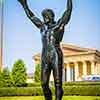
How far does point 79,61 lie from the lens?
2621 inches

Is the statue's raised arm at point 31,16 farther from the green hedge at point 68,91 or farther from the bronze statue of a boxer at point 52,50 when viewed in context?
the green hedge at point 68,91

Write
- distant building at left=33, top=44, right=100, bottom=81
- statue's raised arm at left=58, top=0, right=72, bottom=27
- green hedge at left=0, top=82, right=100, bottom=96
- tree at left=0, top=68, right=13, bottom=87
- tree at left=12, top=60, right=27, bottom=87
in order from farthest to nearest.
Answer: distant building at left=33, top=44, right=100, bottom=81
tree at left=12, top=60, right=27, bottom=87
tree at left=0, top=68, right=13, bottom=87
green hedge at left=0, top=82, right=100, bottom=96
statue's raised arm at left=58, top=0, right=72, bottom=27

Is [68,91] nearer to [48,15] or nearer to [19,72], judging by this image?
[19,72]

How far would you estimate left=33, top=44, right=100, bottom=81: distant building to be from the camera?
210 ft

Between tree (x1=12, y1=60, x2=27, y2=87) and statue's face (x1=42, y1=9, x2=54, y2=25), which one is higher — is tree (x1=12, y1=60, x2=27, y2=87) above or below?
below

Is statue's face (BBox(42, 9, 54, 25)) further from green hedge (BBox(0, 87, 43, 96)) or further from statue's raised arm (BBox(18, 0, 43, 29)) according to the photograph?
green hedge (BBox(0, 87, 43, 96))

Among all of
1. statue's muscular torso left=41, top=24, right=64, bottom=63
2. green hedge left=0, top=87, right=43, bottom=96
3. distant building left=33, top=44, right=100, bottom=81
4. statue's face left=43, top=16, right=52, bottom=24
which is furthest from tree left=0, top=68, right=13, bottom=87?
statue's muscular torso left=41, top=24, right=64, bottom=63

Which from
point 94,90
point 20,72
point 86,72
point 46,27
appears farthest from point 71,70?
point 46,27

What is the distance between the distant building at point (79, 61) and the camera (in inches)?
2524

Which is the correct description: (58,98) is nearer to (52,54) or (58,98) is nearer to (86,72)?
(52,54)

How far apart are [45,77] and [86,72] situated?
6204 cm

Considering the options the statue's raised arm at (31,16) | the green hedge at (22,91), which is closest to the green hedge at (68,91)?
the green hedge at (22,91)

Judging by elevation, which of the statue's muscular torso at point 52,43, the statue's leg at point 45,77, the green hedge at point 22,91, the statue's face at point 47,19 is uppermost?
the statue's face at point 47,19

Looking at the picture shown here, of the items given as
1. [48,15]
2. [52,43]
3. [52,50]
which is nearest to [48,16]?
[48,15]
